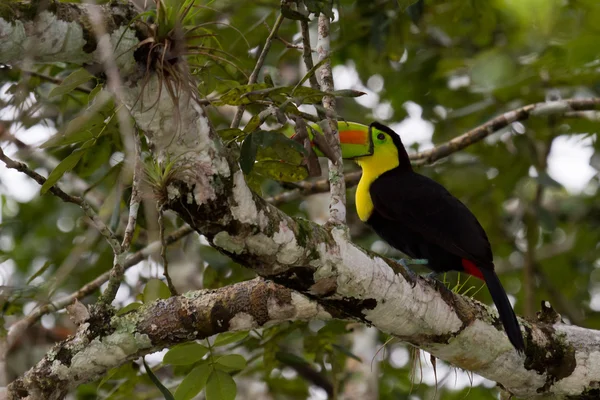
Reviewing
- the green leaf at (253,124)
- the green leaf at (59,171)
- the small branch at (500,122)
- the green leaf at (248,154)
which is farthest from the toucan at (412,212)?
the green leaf at (59,171)

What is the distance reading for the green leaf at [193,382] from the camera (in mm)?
2701

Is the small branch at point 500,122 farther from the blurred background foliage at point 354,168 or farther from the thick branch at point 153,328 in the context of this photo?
the thick branch at point 153,328

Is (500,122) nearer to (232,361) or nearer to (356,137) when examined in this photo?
(356,137)

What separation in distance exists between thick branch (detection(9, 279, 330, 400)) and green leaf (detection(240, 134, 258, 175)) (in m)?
0.52

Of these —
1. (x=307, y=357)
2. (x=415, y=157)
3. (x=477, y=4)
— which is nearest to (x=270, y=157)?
(x=415, y=157)

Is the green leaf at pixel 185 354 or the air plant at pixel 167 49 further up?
the air plant at pixel 167 49

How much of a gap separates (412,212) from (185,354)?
A: 3.60 feet

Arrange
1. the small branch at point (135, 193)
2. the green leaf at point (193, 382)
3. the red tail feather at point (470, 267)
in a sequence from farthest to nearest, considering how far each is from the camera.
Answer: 1. the red tail feather at point (470, 267)
2. the green leaf at point (193, 382)
3. the small branch at point (135, 193)

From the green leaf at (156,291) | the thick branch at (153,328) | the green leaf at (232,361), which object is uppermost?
the thick branch at (153,328)

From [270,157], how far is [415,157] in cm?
157

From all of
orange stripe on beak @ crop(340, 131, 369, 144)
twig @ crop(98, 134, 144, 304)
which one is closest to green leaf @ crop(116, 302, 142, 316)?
twig @ crop(98, 134, 144, 304)

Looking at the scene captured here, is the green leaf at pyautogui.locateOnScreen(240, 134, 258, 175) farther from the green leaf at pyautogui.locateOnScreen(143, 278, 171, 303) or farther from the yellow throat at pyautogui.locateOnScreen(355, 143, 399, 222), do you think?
the yellow throat at pyautogui.locateOnScreen(355, 143, 399, 222)

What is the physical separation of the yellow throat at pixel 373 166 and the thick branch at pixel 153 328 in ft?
3.29

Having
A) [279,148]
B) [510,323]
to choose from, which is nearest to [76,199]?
[279,148]
